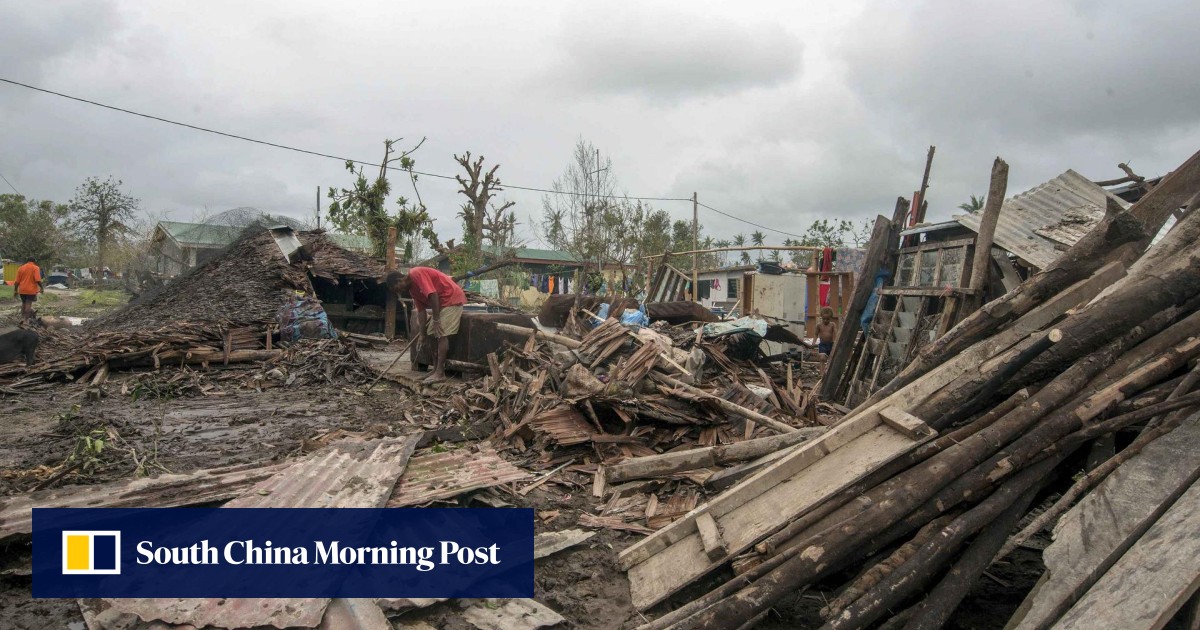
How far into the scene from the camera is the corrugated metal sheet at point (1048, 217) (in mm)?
6871

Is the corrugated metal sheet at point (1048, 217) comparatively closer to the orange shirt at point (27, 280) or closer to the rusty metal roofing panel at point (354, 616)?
the rusty metal roofing panel at point (354, 616)

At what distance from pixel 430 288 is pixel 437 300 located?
0.67 feet

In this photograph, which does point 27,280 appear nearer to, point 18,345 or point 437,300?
point 18,345

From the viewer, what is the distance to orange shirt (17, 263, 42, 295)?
14211 millimetres

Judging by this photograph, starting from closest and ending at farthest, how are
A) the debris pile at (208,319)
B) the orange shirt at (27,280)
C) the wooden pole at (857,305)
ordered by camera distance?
the wooden pole at (857,305)
the debris pile at (208,319)
the orange shirt at (27,280)

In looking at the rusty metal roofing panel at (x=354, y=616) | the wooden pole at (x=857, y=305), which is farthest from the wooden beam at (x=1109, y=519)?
the wooden pole at (x=857, y=305)

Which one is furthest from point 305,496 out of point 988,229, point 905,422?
point 988,229

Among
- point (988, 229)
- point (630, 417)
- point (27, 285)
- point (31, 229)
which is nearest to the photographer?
point (630, 417)

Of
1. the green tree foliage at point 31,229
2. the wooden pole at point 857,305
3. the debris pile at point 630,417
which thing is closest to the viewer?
the debris pile at point 630,417

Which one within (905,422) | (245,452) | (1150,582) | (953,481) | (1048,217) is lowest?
(245,452)

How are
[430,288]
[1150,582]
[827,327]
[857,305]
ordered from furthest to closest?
1. [827,327]
2. [430,288]
3. [857,305]
4. [1150,582]

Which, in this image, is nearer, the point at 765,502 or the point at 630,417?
the point at 765,502

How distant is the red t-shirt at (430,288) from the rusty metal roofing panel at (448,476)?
4167 millimetres

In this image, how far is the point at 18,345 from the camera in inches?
414
